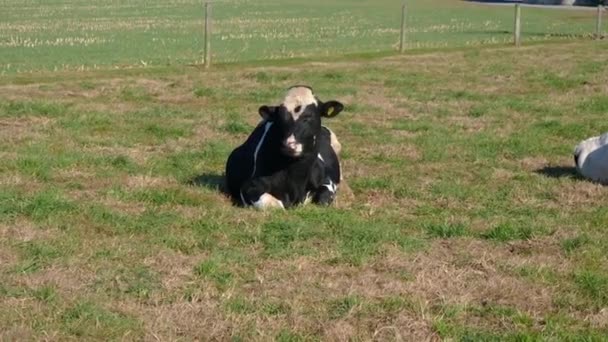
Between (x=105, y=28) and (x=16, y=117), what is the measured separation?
35366mm

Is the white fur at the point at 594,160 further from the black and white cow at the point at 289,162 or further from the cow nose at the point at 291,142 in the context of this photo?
the cow nose at the point at 291,142

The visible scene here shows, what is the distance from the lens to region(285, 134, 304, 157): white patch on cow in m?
10.0

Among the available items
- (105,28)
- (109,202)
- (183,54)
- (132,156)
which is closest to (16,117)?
(132,156)

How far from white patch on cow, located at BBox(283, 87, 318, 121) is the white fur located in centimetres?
344

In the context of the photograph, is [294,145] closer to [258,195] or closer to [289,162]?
[289,162]

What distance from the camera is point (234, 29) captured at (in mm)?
50000

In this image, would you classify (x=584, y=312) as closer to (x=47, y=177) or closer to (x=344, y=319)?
(x=344, y=319)

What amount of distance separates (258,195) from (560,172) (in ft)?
13.4

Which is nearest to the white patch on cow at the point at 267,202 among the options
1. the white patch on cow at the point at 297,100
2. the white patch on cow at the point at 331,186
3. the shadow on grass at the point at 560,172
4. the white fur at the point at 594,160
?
the white patch on cow at the point at 331,186

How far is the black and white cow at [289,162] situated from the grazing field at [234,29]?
17345 mm

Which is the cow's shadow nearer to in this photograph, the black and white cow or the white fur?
the black and white cow

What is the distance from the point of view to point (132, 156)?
42.4ft

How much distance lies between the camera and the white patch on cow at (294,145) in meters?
10.0

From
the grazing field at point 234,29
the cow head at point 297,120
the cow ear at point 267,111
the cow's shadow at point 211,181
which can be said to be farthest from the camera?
the grazing field at point 234,29
